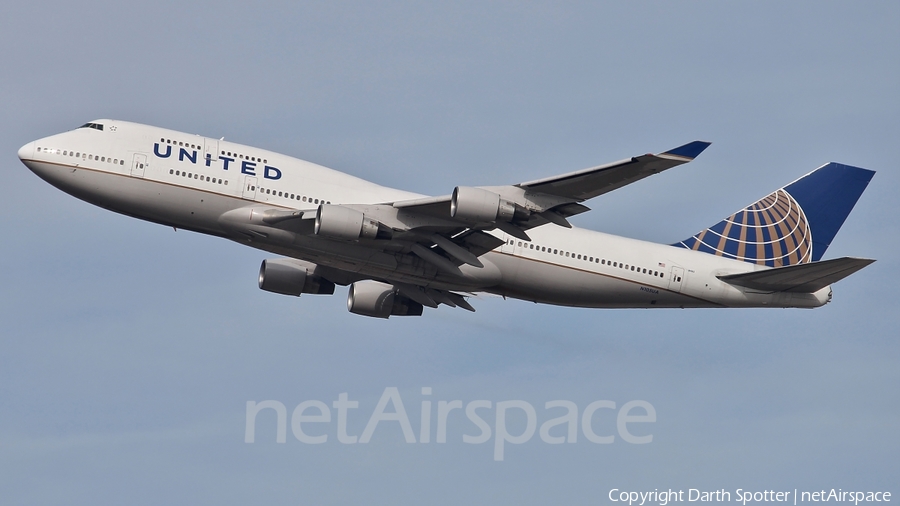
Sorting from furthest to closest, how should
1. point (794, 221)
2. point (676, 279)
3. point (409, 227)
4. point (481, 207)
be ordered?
point (794, 221)
point (676, 279)
point (409, 227)
point (481, 207)

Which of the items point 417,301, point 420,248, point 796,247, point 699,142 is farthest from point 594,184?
point 796,247

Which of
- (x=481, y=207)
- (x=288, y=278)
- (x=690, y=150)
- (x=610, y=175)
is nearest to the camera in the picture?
(x=690, y=150)

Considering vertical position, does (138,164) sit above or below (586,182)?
above

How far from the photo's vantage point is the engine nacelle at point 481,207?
37.7 metres

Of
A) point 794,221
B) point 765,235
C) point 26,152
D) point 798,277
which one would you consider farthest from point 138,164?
point 794,221

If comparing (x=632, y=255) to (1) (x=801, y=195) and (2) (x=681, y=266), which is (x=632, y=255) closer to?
(2) (x=681, y=266)

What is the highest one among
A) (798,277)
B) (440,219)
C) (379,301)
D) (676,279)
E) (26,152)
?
(26,152)

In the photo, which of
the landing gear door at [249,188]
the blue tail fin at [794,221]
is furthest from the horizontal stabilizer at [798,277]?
the landing gear door at [249,188]

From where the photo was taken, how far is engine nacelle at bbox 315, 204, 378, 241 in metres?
38.0

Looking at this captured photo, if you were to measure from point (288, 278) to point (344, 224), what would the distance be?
9.01m

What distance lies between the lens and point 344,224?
1505 inches

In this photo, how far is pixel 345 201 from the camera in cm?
4128

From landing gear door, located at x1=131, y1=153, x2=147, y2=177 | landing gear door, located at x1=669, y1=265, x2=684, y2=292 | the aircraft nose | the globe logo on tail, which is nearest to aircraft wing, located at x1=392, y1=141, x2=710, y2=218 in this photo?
landing gear door, located at x1=669, y1=265, x2=684, y2=292

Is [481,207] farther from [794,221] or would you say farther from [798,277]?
[794,221]
